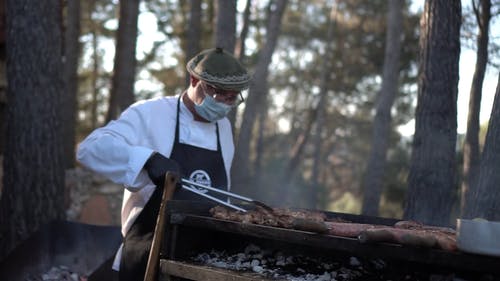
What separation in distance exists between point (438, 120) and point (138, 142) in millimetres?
3342

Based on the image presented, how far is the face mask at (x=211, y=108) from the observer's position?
3.66 metres

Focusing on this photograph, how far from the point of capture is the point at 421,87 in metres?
6.00

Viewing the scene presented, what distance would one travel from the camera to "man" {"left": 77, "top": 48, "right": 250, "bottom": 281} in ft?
10.6

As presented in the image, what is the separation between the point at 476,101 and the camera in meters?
9.67

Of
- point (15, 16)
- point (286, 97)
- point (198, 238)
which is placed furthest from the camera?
point (286, 97)

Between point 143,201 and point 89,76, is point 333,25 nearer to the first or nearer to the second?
point 89,76

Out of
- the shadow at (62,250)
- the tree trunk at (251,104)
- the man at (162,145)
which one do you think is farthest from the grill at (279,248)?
the tree trunk at (251,104)

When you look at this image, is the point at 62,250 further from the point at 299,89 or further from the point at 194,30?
the point at 299,89

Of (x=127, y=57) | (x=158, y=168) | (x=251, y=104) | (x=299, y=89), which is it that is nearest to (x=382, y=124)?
(x=251, y=104)

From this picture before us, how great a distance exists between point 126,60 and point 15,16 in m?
7.16

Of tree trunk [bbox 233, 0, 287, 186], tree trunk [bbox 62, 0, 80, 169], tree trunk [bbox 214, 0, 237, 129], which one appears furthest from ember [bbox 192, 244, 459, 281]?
tree trunk [bbox 62, 0, 80, 169]

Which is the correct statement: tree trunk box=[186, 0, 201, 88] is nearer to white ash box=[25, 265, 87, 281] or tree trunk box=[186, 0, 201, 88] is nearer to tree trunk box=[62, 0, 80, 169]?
tree trunk box=[62, 0, 80, 169]

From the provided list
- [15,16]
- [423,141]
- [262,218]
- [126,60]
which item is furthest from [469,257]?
[126,60]

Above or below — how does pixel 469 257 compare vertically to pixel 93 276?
above
